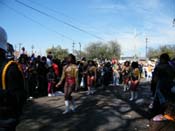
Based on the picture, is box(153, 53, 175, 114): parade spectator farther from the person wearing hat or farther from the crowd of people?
the person wearing hat

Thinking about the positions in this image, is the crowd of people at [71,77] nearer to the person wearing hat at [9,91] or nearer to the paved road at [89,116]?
the person wearing hat at [9,91]

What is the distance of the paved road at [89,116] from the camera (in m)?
9.07

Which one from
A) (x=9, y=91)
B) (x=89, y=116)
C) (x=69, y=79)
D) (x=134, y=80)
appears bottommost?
(x=89, y=116)

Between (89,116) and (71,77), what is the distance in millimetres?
1545

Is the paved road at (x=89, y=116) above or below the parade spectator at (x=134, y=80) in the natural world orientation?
below

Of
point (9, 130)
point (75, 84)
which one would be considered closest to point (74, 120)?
point (75, 84)

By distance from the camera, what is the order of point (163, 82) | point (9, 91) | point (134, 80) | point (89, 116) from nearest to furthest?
point (9, 91), point (163, 82), point (89, 116), point (134, 80)

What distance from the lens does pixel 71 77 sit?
11.4 m

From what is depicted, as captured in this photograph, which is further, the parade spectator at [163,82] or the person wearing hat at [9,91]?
the parade spectator at [163,82]

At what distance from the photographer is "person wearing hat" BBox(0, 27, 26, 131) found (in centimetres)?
343

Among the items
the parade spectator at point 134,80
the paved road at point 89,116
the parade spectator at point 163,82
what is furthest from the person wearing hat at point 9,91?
the parade spectator at point 134,80

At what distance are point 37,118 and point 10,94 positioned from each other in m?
6.83

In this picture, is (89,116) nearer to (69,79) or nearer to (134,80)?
(69,79)

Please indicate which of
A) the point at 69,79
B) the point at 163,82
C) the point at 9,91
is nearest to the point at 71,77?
the point at 69,79
